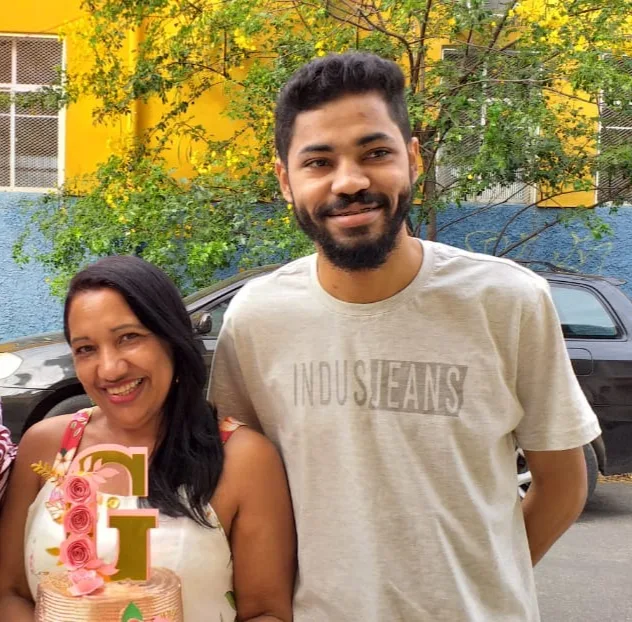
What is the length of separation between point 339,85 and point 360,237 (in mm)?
321

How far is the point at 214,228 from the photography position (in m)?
7.44

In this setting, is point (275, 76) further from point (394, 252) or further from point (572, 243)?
point (394, 252)

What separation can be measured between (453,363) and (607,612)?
11.6 ft

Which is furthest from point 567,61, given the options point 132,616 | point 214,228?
point 132,616

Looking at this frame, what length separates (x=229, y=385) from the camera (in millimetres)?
2096

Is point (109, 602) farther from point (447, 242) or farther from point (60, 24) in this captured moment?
point (60, 24)

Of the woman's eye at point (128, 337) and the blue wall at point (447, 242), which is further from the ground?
the woman's eye at point (128, 337)

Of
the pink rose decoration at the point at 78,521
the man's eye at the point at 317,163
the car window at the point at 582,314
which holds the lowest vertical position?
the car window at the point at 582,314

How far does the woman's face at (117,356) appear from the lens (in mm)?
1982

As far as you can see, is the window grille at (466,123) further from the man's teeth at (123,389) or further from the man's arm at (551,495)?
the man's teeth at (123,389)

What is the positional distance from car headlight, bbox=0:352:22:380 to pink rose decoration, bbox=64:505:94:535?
5.01 meters

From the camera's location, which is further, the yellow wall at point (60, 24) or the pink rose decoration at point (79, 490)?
the yellow wall at point (60, 24)

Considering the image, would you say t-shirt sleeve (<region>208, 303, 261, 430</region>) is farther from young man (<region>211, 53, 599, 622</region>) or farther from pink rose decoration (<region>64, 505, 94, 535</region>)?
pink rose decoration (<region>64, 505, 94, 535</region>)

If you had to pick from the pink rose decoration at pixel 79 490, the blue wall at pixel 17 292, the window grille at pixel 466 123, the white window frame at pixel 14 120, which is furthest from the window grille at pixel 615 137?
the pink rose decoration at pixel 79 490
